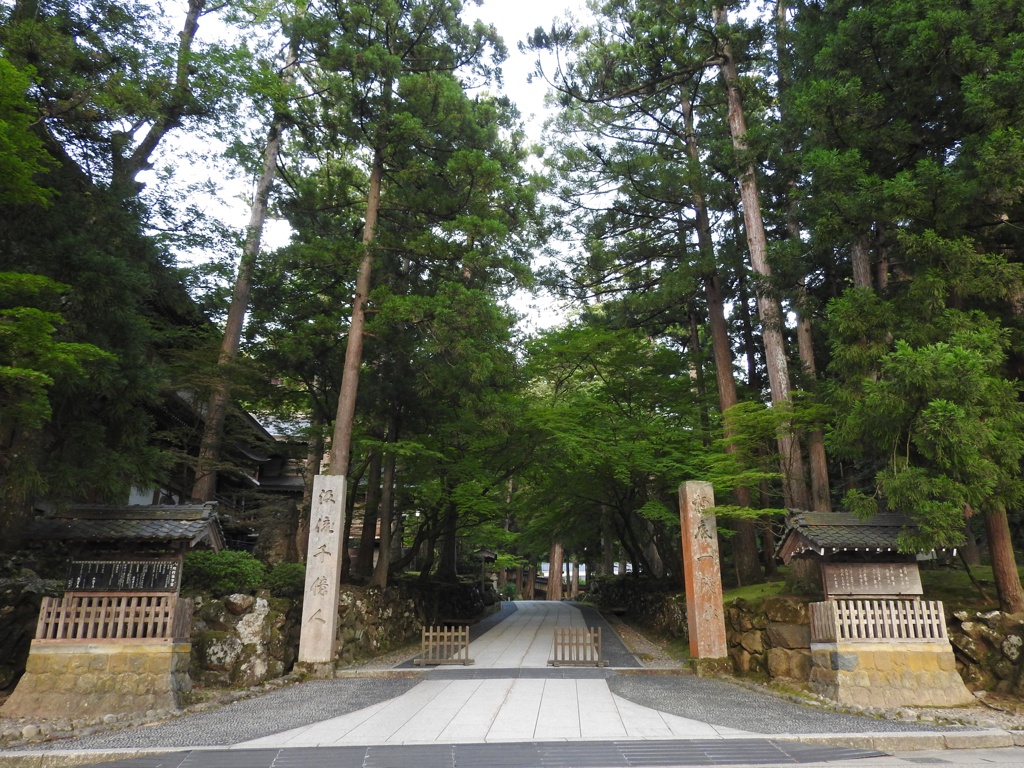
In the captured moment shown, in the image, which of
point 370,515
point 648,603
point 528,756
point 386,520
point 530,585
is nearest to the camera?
point 528,756

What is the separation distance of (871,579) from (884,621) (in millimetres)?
541

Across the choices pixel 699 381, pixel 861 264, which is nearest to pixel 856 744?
pixel 861 264

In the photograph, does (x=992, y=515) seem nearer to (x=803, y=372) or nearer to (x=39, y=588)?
(x=803, y=372)

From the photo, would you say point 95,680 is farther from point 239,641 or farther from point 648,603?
point 648,603

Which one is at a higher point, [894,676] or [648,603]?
[894,676]

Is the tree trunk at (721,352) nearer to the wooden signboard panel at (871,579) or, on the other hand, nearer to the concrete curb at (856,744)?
the wooden signboard panel at (871,579)

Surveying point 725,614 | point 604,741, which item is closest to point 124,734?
point 604,741

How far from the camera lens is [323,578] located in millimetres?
10383

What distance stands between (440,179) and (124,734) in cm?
1144

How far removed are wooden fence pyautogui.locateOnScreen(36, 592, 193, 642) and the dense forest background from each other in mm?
1560

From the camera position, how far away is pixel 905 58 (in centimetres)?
903

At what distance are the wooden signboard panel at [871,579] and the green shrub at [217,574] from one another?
943 cm

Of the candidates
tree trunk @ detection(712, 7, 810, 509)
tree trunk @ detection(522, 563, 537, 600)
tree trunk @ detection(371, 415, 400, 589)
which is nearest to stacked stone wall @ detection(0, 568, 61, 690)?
tree trunk @ detection(371, 415, 400, 589)

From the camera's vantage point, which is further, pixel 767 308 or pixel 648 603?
pixel 648 603
